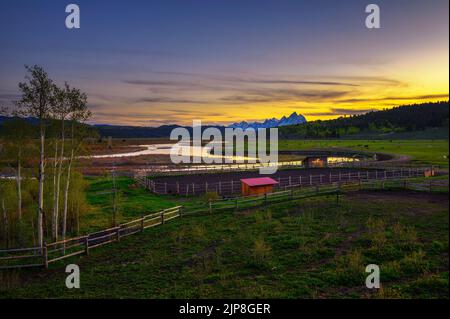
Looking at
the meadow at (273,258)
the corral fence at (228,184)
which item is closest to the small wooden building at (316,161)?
the corral fence at (228,184)

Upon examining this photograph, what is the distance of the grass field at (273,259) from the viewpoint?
39.9ft

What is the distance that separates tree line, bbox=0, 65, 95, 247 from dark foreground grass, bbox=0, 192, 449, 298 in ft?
20.0

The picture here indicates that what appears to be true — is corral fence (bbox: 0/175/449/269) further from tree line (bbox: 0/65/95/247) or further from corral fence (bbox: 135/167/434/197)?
corral fence (bbox: 135/167/434/197)

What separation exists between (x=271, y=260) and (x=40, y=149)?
588 inches

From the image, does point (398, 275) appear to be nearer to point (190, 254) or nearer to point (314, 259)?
point (314, 259)

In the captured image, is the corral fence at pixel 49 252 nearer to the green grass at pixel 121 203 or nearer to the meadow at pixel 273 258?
the meadow at pixel 273 258

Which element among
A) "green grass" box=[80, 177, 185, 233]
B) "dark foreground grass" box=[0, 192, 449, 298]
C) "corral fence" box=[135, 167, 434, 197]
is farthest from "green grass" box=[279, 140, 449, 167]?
"green grass" box=[80, 177, 185, 233]

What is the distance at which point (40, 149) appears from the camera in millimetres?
19562

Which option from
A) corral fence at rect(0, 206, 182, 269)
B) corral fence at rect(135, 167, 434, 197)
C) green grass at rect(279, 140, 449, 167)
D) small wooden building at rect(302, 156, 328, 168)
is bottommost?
corral fence at rect(0, 206, 182, 269)

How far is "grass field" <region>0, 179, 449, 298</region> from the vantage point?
12156mm

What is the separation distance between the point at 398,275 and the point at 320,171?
4678cm
